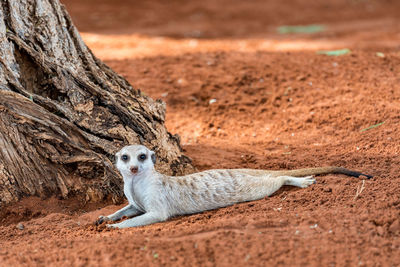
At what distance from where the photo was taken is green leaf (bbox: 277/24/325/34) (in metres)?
10.2

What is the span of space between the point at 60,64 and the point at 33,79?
254mm

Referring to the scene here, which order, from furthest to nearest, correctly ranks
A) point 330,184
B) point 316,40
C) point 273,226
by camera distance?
point 316,40 → point 330,184 → point 273,226

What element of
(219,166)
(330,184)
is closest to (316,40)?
(219,166)

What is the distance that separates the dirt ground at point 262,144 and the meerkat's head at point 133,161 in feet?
1.42

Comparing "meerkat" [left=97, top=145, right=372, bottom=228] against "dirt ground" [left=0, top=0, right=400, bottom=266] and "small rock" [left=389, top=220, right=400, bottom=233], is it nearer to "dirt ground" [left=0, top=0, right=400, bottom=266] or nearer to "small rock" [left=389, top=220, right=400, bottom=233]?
"dirt ground" [left=0, top=0, right=400, bottom=266]

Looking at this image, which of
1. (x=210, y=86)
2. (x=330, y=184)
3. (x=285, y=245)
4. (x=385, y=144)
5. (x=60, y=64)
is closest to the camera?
(x=285, y=245)

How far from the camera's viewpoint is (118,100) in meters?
3.97

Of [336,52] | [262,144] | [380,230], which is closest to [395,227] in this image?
[380,230]

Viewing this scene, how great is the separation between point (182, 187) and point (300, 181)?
3.03 feet

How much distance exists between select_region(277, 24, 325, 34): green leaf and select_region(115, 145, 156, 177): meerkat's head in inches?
296

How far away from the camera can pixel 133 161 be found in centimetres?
332

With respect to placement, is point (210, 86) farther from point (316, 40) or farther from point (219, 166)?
point (316, 40)

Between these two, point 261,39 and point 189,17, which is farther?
point 189,17

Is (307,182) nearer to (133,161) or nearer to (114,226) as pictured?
(133,161)
